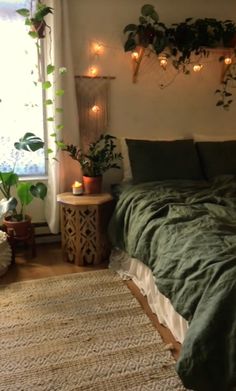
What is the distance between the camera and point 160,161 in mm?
2812

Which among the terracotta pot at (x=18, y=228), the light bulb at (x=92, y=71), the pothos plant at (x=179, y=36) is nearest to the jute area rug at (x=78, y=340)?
the terracotta pot at (x=18, y=228)

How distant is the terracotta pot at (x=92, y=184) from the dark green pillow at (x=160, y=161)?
0.30m

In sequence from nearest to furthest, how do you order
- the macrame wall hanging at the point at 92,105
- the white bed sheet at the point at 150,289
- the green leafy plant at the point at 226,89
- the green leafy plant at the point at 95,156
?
the white bed sheet at the point at 150,289, the green leafy plant at the point at 95,156, the macrame wall hanging at the point at 92,105, the green leafy plant at the point at 226,89

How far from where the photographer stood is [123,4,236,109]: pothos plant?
2834mm

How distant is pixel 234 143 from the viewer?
309 centimetres

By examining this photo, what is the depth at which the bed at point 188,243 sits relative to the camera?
126cm

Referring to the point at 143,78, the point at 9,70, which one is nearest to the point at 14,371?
the point at 9,70

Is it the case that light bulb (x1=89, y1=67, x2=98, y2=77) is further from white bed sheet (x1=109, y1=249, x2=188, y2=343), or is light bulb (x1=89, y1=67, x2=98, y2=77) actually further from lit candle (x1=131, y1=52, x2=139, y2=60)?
white bed sheet (x1=109, y1=249, x2=188, y2=343)

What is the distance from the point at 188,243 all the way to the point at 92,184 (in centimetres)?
124

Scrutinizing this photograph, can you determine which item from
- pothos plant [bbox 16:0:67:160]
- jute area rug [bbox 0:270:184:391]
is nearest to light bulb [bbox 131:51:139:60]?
pothos plant [bbox 16:0:67:160]

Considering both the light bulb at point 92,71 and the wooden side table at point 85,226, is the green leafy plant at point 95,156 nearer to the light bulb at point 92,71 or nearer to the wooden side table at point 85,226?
the wooden side table at point 85,226

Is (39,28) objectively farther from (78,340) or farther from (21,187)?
(78,340)

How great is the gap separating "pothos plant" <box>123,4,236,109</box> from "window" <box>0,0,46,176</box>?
84 cm

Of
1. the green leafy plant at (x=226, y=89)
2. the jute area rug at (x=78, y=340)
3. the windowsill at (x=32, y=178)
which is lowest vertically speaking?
the jute area rug at (x=78, y=340)
